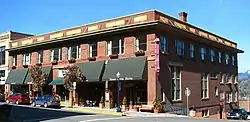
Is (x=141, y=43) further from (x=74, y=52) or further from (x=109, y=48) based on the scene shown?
(x=74, y=52)

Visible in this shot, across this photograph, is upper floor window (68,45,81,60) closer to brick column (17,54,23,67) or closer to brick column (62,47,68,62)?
brick column (62,47,68,62)

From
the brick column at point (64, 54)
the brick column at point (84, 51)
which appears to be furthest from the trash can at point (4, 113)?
the brick column at point (64, 54)

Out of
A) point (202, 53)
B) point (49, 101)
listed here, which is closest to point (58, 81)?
point (49, 101)

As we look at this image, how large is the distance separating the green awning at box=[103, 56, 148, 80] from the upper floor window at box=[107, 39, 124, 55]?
1.20 meters

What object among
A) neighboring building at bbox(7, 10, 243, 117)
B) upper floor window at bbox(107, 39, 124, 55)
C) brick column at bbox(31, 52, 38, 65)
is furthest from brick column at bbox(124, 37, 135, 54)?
brick column at bbox(31, 52, 38, 65)

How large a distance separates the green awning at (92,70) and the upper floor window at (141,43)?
200 inches

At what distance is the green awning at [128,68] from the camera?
3538 cm

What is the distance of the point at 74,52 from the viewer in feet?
147

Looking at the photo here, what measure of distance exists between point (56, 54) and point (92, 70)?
9.25 metres

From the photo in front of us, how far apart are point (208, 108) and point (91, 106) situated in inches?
623

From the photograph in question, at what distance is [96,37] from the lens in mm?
41406

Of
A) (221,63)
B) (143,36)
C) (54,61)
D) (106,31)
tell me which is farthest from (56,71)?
(221,63)

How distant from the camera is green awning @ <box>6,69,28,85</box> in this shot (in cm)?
5184

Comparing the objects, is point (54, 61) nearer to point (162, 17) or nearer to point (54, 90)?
point (54, 90)
